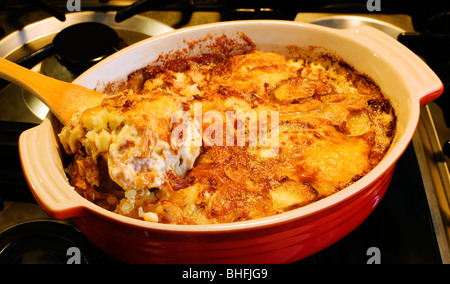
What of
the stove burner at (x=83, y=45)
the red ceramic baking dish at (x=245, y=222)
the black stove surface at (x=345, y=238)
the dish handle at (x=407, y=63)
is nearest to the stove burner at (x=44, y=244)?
the black stove surface at (x=345, y=238)

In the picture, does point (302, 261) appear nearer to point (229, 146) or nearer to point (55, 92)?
point (229, 146)

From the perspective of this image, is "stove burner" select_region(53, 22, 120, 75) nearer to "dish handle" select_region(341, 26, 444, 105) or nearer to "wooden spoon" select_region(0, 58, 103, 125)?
"wooden spoon" select_region(0, 58, 103, 125)

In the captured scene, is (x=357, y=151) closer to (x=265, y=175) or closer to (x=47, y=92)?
(x=265, y=175)

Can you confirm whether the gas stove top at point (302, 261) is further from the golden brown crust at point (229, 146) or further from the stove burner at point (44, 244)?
the golden brown crust at point (229, 146)

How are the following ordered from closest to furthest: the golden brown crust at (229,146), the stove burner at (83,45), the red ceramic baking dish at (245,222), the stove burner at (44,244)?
the red ceramic baking dish at (245,222)
the golden brown crust at (229,146)
the stove burner at (44,244)
the stove burner at (83,45)

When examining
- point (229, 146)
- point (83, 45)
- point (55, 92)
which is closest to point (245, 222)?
point (229, 146)

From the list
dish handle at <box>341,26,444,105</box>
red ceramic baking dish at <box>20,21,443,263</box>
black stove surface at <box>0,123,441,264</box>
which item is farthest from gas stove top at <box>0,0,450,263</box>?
dish handle at <box>341,26,444,105</box>

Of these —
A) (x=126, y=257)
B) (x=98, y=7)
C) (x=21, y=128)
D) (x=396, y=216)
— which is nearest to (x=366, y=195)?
(x=396, y=216)
